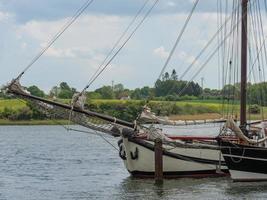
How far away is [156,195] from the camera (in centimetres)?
3809

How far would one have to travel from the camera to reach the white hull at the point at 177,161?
44.2 metres

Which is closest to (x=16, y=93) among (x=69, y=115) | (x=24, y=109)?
(x=69, y=115)

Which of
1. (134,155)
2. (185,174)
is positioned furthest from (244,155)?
(134,155)

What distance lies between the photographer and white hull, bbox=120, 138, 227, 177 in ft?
145

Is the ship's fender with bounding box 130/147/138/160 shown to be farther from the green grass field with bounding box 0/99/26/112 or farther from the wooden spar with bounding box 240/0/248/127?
the green grass field with bounding box 0/99/26/112

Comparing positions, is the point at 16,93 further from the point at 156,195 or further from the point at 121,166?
the point at 121,166

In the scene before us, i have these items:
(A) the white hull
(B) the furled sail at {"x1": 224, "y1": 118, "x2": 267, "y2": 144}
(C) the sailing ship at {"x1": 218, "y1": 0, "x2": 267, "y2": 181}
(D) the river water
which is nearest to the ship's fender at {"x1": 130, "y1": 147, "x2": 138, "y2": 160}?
(A) the white hull

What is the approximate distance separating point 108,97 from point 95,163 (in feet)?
443

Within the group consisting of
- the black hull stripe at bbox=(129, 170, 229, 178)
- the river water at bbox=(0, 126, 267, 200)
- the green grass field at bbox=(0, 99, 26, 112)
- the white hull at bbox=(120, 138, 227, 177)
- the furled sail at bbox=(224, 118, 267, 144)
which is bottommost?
the river water at bbox=(0, 126, 267, 200)

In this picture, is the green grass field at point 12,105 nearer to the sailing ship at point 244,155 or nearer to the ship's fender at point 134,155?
the ship's fender at point 134,155

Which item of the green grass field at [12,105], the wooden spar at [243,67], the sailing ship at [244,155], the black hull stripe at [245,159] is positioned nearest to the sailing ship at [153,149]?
the wooden spar at [243,67]

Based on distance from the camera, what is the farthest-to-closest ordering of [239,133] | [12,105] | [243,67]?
[12,105] < [243,67] < [239,133]

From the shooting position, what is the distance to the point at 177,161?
44.4m

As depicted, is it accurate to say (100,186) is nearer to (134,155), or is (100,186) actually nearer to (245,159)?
(134,155)
